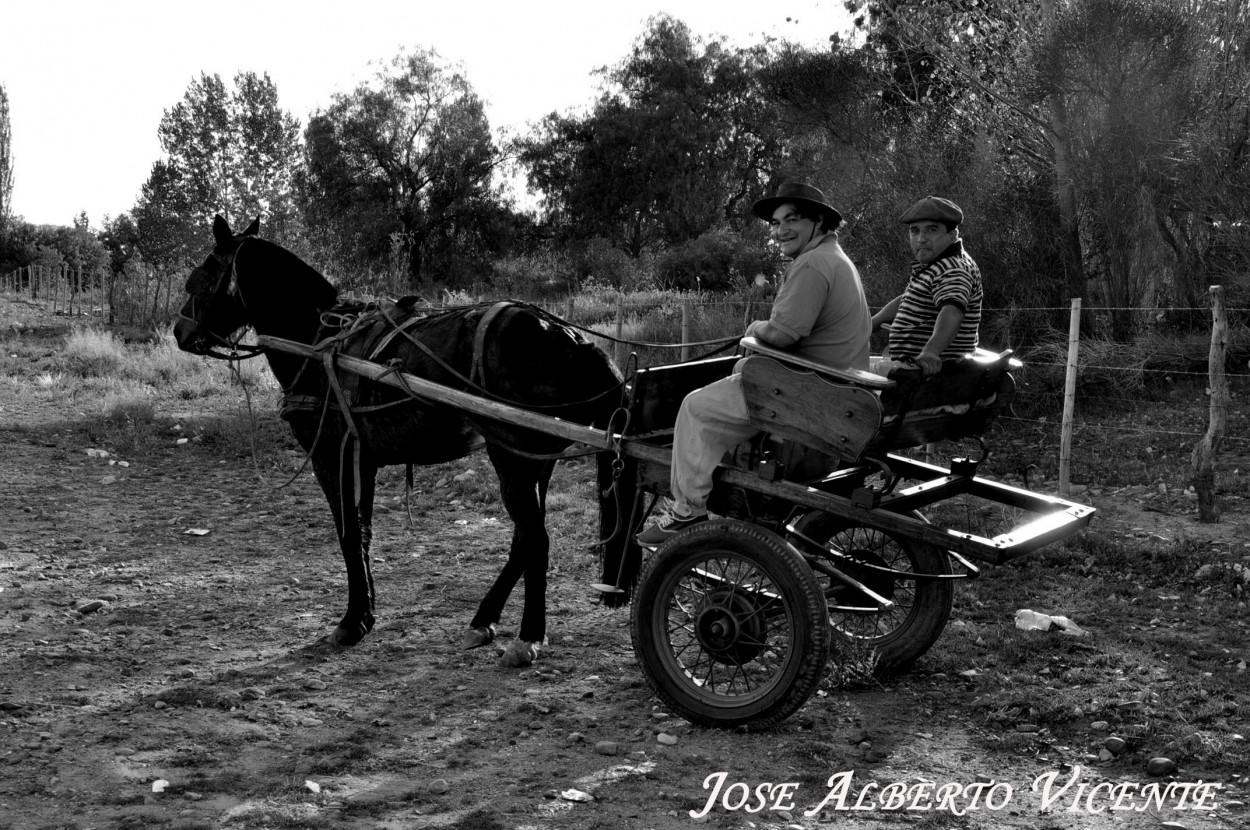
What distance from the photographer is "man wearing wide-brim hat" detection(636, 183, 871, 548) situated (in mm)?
4199

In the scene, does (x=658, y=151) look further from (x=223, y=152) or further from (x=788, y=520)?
(x=788, y=520)

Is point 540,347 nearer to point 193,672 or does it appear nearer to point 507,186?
point 193,672

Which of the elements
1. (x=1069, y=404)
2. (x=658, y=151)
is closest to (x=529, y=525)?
(x=1069, y=404)

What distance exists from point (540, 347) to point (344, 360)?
41.7 inches

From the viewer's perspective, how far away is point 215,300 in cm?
608

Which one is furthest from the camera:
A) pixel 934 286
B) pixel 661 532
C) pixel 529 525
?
pixel 529 525

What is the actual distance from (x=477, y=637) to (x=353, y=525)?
930 millimetres

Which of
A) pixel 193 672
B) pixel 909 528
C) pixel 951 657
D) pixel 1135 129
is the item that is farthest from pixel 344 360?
pixel 1135 129

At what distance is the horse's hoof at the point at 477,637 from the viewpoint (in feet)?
18.2

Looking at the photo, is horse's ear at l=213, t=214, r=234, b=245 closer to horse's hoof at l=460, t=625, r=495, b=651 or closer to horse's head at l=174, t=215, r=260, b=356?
horse's head at l=174, t=215, r=260, b=356

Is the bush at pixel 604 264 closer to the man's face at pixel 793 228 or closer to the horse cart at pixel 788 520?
the horse cart at pixel 788 520

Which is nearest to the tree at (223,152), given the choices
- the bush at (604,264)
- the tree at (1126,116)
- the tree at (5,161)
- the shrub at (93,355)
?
the tree at (5,161)

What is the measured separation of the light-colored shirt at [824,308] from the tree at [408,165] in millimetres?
33911
